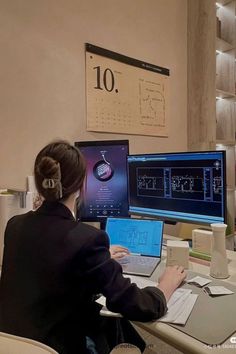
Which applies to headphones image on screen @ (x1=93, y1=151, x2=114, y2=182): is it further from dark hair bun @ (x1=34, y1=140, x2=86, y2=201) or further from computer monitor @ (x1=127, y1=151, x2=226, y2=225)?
dark hair bun @ (x1=34, y1=140, x2=86, y2=201)

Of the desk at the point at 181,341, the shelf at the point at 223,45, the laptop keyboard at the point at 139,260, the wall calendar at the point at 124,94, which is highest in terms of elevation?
the shelf at the point at 223,45

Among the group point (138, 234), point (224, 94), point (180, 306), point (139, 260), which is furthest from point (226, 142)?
point (180, 306)

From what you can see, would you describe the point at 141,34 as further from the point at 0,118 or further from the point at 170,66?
the point at 0,118

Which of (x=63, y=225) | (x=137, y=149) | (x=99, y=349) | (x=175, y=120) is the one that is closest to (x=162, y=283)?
(x=99, y=349)

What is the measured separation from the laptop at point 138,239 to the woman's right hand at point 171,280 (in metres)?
0.17

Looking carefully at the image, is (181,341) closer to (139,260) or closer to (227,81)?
(139,260)

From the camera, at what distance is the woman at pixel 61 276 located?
0.85 meters

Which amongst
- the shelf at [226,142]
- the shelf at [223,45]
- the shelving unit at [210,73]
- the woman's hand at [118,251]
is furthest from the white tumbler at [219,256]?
the shelf at [223,45]

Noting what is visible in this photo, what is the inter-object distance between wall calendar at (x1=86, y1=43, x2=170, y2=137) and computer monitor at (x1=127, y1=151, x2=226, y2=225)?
1.64ft

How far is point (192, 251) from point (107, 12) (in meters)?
1.76

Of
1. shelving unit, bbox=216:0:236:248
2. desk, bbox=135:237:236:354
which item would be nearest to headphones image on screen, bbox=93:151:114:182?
desk, bbox=135:237:236:354

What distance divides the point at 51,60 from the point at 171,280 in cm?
148

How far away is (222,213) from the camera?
142cm

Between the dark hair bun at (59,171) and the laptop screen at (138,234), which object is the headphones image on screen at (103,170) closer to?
the laptop screen at (138,234)
